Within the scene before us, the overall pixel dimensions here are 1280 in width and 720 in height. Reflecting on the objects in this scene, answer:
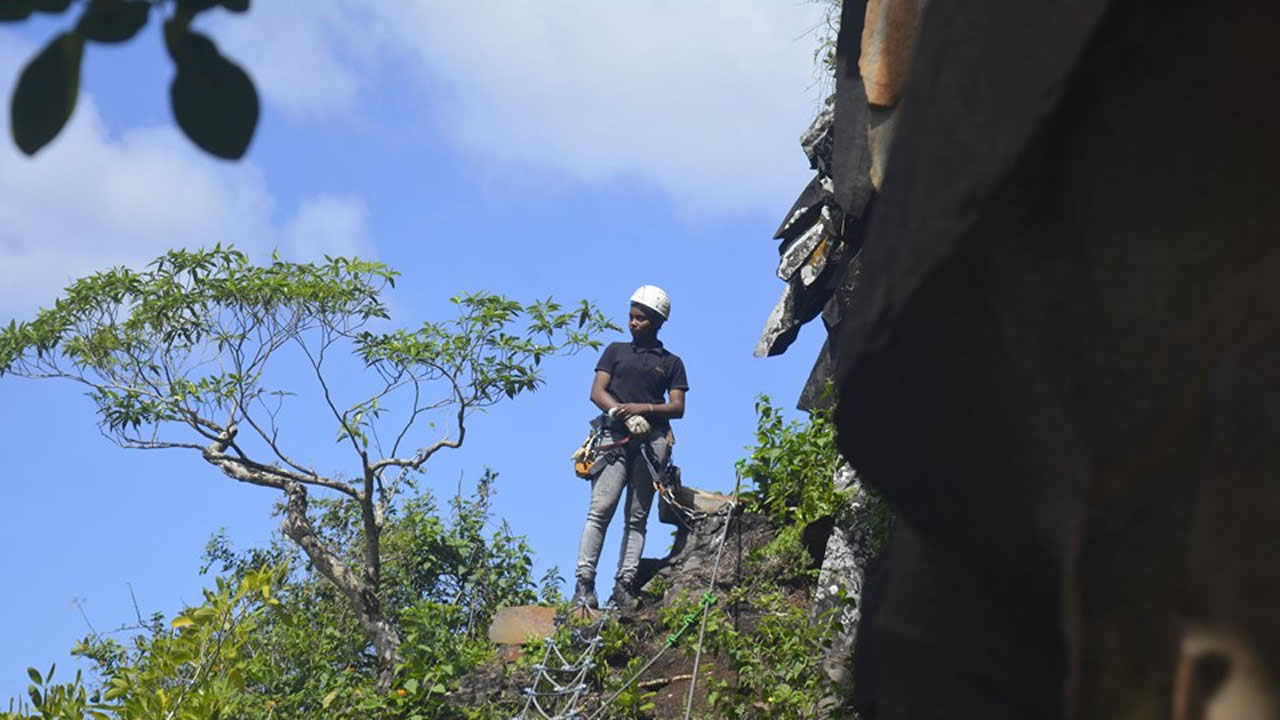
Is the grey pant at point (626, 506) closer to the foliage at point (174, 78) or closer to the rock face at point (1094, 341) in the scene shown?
the rock face at point (1094, 341)

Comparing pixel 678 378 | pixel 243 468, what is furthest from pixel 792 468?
pixel 243 468

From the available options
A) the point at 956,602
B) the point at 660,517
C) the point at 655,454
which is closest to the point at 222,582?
the point at 655,454

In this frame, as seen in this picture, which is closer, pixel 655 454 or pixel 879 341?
pixel 879 341

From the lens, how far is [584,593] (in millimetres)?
9852

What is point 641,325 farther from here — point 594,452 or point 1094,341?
point 1094,341

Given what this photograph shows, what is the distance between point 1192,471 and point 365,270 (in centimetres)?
891

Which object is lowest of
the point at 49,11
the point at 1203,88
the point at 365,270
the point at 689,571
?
the point at 49,11

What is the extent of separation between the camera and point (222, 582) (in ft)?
25.1

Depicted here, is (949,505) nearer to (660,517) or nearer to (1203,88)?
(1203,88)

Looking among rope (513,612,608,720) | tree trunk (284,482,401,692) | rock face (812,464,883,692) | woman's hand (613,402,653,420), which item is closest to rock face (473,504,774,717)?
rope (513,612,608,720)

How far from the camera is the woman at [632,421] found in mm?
9602

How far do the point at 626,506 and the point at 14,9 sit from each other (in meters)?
7.97

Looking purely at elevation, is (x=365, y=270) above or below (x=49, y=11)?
above

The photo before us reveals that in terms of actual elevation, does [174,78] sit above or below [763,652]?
below
